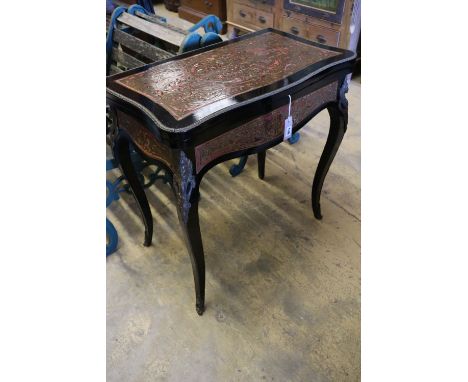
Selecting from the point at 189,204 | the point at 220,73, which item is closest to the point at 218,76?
the point at 220,73

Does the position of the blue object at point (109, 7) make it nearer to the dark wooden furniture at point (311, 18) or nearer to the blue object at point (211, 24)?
the blue object at point (211, 24)

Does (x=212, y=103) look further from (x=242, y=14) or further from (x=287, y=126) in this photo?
(x=242, y=14)

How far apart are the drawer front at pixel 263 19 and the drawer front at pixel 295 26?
0.48 ft

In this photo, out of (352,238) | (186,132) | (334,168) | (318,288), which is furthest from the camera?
(334,168)

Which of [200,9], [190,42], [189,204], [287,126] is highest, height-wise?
[190,42]

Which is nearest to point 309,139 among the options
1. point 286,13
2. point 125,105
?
point 286,13

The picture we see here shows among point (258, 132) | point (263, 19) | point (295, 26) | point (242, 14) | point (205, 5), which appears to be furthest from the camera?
point (205, 5)

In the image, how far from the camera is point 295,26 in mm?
2908

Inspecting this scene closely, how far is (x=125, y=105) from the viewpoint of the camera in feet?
3.57

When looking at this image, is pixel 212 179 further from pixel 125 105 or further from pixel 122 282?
pixel 125 105

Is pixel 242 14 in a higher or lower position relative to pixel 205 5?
higher

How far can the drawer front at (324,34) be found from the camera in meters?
2.67

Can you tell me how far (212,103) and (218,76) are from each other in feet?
0.68

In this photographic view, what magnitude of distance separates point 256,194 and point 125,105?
1.05m
